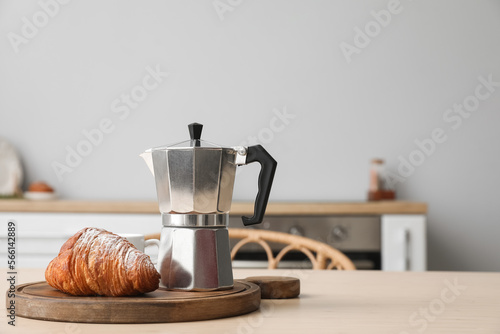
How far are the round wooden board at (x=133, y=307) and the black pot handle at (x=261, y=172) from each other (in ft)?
0.37

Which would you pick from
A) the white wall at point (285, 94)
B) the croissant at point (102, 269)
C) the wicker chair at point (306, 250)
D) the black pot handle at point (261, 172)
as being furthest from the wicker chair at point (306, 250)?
the white wall at point (285, 94)

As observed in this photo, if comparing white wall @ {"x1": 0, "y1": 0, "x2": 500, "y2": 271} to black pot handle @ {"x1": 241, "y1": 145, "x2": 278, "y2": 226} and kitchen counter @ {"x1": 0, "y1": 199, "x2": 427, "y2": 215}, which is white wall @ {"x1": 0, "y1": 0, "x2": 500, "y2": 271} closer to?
kitchen counter @ {"x1": 0, "y1": 199, "x2": 427, "y2": 215}

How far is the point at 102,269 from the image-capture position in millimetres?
663

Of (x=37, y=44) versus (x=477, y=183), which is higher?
(x=37, y=44)

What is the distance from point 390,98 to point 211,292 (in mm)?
2081

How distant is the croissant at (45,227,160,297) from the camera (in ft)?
2.17

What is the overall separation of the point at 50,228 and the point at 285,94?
3.70 ft

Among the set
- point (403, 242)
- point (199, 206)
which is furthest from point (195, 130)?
point (403, 242)

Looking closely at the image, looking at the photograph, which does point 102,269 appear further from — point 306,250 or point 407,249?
point 407,249

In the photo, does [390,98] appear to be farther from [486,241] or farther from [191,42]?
[191,42]

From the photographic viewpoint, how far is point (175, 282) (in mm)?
739

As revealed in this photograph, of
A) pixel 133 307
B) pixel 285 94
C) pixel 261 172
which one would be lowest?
pixel 133 307

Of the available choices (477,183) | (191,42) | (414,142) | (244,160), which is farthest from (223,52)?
(244,160)

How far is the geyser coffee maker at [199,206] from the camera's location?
2.43ft
